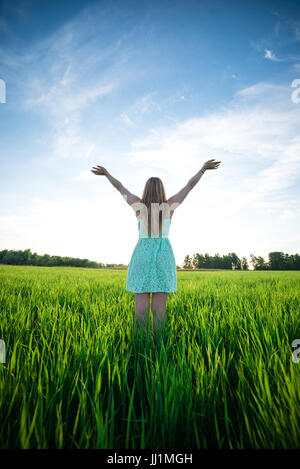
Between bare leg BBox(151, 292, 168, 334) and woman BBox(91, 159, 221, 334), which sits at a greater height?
woman BBox(91, 159, 221, 334)

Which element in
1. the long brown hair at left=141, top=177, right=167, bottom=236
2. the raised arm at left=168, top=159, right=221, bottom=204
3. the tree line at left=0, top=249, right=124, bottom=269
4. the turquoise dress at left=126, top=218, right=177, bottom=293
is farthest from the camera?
the tree line at left=0, top=249, right=124, bottom=269

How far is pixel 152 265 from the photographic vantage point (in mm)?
2195

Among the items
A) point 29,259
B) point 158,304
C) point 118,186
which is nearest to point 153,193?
point 118,186

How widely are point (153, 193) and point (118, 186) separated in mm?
560

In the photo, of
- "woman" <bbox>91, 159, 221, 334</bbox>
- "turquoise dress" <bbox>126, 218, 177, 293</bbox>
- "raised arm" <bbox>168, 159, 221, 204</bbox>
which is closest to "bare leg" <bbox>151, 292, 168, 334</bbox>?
"woman" <bbox>91, 159, 221, 334</bbox>

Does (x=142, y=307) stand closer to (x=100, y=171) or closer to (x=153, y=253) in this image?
(x=153, y=253)

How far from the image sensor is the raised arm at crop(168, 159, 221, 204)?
2439 mm

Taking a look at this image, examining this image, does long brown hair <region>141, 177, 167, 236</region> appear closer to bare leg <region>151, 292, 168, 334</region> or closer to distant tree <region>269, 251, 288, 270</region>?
bare leg <region>151, 292, 168, 334</region>

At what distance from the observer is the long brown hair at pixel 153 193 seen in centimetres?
232

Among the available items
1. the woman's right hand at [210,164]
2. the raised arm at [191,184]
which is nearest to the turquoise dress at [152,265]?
the raised arm at [191,184]

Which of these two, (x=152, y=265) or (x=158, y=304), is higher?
(x=152, y=265)
